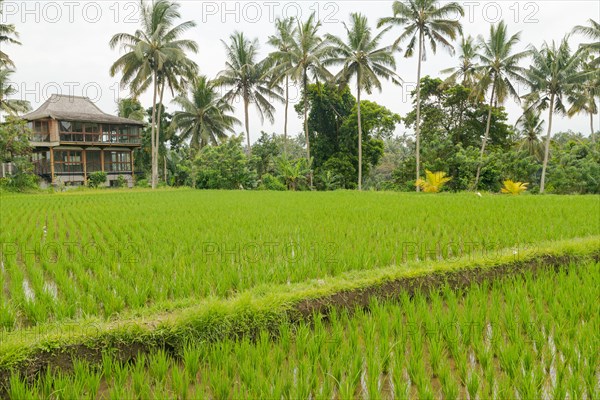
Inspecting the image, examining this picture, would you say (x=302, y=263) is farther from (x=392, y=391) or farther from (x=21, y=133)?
(x=21, y=133)

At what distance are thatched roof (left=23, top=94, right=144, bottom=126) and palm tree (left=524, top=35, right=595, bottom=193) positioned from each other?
20847 millimetres

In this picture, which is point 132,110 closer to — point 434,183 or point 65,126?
point 65,126

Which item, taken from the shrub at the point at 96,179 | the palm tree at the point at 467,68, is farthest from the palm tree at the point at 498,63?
the shrub at the point at 96,179

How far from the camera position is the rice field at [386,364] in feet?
6.72

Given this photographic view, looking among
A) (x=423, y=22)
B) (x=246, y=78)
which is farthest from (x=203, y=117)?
(x=423, y=22)

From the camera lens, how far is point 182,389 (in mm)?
2111

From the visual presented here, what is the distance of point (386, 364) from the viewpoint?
2.38 meters

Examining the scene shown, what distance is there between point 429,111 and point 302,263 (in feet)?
66.4

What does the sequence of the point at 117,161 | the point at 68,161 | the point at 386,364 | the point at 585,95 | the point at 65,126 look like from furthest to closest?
1. the point at 117,161
2. the point at 68,161
3. the point at 65,126
4. the point at 585,95
5. the point at 386,364

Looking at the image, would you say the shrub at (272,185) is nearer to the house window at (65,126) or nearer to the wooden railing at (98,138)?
the wooden railing at (98,138)

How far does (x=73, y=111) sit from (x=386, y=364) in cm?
2742

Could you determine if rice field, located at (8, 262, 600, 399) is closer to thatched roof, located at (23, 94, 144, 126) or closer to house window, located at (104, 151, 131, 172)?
thatched roof, located at (23, 94, 144, 126)

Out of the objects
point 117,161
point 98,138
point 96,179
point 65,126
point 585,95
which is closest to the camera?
point 585,95

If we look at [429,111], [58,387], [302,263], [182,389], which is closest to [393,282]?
[302,263]
